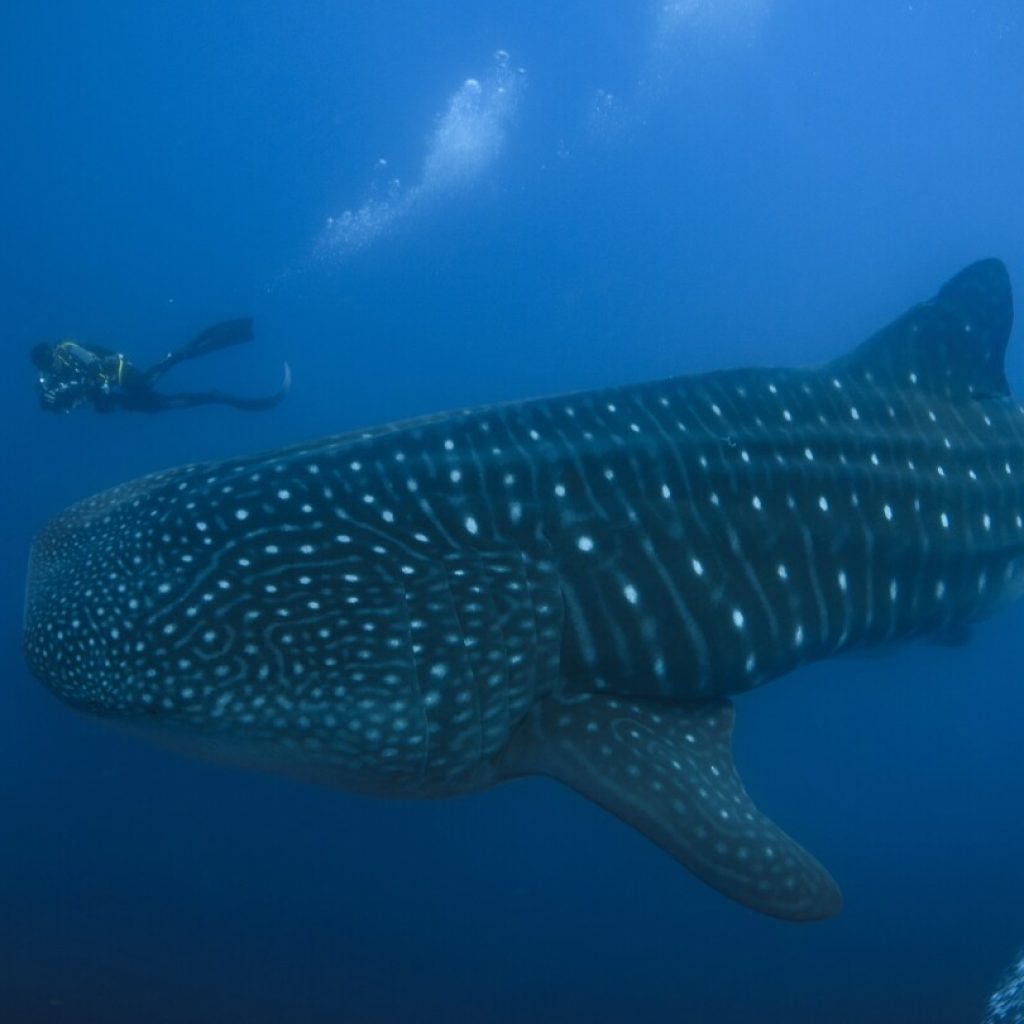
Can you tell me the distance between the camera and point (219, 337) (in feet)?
44.1

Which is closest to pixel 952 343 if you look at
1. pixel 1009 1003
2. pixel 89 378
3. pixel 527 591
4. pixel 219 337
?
pixel 527 591

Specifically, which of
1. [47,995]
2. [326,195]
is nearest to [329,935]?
[47,995]

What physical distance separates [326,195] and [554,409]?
3910 cm

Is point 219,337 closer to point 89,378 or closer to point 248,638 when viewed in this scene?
point 89,378

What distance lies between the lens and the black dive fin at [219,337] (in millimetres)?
13266

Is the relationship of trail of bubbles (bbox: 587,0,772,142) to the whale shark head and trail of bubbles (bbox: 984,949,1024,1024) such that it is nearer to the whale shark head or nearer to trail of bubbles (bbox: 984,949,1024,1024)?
trail of bubbles (bbox: 984,949,1024,1024)

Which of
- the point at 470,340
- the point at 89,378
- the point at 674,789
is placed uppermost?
the point at 470,340

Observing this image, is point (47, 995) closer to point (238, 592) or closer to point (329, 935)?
point (329, 935)

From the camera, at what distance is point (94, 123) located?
3628 cm

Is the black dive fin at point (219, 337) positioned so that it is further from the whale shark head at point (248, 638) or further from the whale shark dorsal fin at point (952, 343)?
the whale shark dorsal fin at point (952, 343)

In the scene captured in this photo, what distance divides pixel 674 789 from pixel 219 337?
1173 cm

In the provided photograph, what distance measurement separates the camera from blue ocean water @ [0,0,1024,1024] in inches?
434

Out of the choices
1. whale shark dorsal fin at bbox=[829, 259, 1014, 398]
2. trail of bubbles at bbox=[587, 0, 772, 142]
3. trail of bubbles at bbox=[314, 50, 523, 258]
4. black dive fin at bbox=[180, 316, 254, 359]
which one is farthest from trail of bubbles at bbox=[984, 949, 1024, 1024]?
trail of bubbles at bbox=[314, 50, 523, 258]

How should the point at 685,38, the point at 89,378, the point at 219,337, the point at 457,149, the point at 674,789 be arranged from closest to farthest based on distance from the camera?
the point at 674,789 → the point at 89,378 → the point at 219,337 → the point at 685,38 → the point at 457,149
